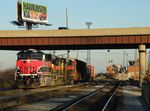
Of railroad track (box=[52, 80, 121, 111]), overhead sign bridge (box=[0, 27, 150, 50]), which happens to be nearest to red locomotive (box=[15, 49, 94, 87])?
overhead sign bridge (box=[0, 27, 150, 50])

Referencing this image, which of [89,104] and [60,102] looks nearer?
[89,104]

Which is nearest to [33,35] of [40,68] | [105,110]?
[40,68]

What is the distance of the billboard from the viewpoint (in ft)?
288

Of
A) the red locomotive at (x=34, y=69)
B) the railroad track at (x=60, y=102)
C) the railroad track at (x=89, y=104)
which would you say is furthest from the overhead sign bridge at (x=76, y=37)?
the railroad track at (x=89, y=104)

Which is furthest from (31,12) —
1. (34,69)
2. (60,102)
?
(60,102)

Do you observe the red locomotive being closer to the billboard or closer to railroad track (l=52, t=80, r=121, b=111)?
railroad track (l=52, t=80, r=121, b=111)

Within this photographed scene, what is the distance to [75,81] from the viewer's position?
7212 centimetres

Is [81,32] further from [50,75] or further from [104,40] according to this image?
[50,75]

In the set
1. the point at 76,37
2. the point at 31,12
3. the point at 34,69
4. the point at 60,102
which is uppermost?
the point at 31,12

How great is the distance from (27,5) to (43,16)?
643cm

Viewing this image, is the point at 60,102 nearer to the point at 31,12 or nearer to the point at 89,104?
Result: the point at 89,104

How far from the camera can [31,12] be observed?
295ft

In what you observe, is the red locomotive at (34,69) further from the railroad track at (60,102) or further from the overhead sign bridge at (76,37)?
the overhead sign bridge at (76,37)

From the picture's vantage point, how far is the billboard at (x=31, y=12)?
8782cm
